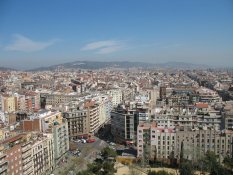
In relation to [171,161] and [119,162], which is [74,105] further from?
[171,161]

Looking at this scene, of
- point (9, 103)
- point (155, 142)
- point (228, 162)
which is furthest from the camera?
point (9, 103)

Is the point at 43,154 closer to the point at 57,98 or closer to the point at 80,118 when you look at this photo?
the point at 80,118

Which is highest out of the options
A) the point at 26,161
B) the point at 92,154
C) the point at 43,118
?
the point at 43,118

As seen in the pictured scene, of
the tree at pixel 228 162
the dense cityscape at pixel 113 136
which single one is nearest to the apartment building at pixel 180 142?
the dense cityscape at pixel 113 136

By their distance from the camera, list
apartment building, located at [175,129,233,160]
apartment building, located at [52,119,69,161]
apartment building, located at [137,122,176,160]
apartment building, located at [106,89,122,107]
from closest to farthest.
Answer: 1. apartment building, located at [175,129,233,160]
2. apartment building, located at [137,122,176,160]
3. apartment building, located at [52,119,69,161]
4. apartment building, located at [106,89,122,107]

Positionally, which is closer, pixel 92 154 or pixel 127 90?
pixel 92 154

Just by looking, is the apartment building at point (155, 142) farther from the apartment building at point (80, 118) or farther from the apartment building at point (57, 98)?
the apartment building at point (57, 98)

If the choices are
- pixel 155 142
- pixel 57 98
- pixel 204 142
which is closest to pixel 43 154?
pixel 155 142

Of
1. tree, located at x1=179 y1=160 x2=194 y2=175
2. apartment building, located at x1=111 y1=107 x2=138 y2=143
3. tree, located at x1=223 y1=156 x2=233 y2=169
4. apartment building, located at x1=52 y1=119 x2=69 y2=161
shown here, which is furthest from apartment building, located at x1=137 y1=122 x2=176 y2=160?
apartment building, located at x1=52 y1=119 x2=69 y2=161

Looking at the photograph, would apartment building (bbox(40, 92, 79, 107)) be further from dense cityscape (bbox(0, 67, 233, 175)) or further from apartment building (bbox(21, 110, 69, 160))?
apartment building (bbox(21, 110, 69, 160))

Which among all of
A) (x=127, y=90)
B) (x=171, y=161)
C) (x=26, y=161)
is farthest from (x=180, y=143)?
(x=127, y=90)

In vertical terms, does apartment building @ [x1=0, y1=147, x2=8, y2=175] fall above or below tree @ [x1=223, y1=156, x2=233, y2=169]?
above
